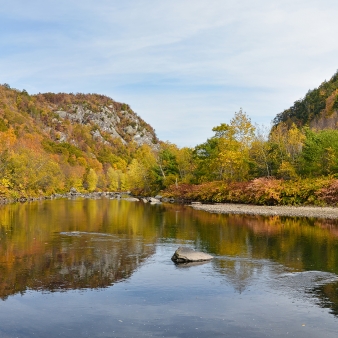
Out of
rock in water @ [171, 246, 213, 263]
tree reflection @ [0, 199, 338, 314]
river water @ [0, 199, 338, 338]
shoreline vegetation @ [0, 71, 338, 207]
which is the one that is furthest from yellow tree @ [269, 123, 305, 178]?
rock in water @ [171, 246, 213, 263]

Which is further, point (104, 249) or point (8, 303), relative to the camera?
point (104, 249)

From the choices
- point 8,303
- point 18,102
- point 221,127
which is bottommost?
point 8,303

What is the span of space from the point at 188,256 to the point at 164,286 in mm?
4787

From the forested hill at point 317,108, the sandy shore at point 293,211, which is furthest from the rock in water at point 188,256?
the forested hill at point 317,108

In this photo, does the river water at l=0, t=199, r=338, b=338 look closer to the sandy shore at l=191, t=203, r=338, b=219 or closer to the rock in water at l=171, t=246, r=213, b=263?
the rock in water at l=171, t=246, r=213, b=263

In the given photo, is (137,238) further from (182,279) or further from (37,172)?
(37,172)

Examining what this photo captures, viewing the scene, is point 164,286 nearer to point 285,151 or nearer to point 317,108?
point 285,151

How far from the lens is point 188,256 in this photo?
2086 cm

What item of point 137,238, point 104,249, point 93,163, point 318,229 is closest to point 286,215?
point 318,229

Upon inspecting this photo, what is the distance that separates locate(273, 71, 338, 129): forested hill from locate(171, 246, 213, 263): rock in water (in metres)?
85.7

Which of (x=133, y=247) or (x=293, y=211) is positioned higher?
(x=293, y=211)

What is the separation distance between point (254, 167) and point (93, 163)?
4642 inches

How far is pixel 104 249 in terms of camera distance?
23.5 meters

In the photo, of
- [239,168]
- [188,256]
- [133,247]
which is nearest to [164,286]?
[188,256]
